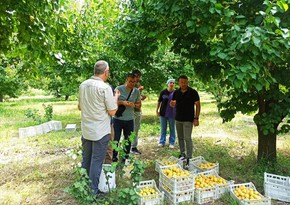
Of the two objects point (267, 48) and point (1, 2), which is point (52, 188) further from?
point (267, 48)

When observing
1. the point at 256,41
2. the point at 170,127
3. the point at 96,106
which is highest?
the point at 256,41

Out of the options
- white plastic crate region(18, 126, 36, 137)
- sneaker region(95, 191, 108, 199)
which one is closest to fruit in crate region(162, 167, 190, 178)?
sneaker region(95, 191, 108, 199)

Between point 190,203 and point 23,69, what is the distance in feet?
10.0

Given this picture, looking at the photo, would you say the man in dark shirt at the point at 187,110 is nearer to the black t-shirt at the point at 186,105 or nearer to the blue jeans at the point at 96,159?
the black t-shirt at the point at 186,105

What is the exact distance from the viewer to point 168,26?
4.67 metres

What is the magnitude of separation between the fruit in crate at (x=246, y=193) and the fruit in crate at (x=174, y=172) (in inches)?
28.6

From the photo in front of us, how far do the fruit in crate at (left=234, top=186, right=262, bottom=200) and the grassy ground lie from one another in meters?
0.18

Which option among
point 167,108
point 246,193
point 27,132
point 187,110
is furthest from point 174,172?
point 27,132

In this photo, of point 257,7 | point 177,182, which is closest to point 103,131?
point 177,182

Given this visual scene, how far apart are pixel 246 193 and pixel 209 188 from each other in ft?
1.63

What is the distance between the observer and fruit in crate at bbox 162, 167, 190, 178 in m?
4.15

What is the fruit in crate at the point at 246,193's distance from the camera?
12.6ft

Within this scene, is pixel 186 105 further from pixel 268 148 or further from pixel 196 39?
pixel 268 148

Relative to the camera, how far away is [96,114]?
3691mm
